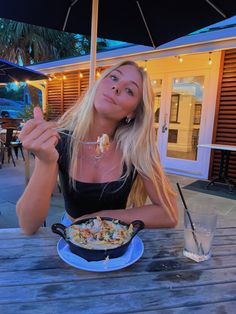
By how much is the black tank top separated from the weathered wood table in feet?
1.06

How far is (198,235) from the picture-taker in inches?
33.9

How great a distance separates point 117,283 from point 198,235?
36 cm

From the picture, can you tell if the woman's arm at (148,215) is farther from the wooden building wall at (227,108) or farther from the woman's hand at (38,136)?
the wooden building wall at (227,108)

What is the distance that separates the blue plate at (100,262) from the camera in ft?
2.33

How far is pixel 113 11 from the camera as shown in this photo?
2471mm

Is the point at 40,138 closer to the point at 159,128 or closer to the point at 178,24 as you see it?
the point at 178,24

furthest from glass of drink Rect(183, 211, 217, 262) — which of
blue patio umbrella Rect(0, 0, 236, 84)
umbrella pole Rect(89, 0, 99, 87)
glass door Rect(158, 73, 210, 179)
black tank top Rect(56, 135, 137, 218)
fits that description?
glass door Rect(158, 73, 210, 179)

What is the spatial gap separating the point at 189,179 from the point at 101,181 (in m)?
3.77

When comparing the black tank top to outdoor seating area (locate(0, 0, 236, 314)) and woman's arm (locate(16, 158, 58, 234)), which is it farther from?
woman's arm (locate(16, 158, 58, 234))

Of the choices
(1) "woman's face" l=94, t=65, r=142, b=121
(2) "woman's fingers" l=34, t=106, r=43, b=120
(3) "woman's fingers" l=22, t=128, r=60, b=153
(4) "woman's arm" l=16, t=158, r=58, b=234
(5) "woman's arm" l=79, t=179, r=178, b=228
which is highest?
(1) "woman's face" l=94, t=65, r=142, b=121

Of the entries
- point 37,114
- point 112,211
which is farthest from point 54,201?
point 37,114

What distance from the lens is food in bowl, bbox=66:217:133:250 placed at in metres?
0.76

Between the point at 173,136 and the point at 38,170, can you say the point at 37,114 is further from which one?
the point at 173,136

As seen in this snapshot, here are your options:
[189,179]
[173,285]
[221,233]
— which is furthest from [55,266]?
[189,179]
